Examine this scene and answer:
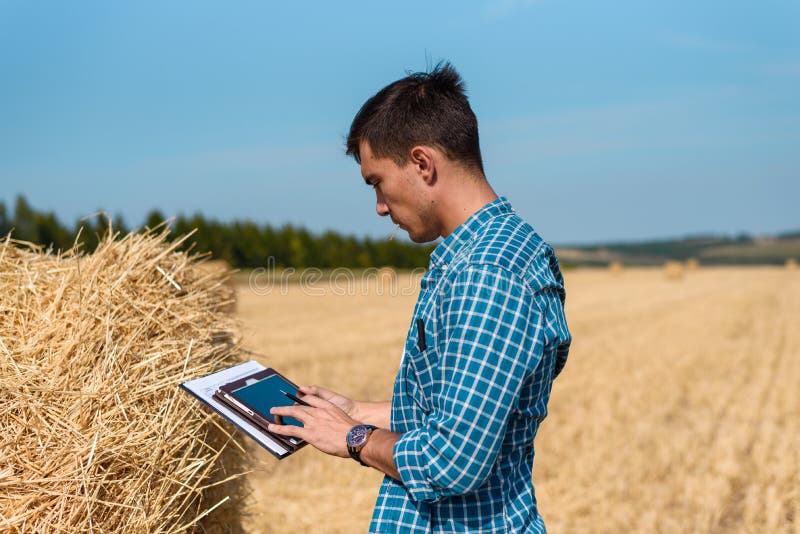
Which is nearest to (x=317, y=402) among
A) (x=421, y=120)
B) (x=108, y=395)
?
(x=421, y=120)

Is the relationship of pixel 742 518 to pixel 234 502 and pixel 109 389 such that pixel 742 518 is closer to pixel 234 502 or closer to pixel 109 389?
pixel 234 502

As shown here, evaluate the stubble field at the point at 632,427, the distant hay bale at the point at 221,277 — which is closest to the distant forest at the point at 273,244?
the stubble field at the point at 632,427

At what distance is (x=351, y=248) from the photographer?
167ft

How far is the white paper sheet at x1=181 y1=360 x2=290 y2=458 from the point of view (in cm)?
228

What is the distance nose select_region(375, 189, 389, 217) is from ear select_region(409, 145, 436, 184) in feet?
0.60

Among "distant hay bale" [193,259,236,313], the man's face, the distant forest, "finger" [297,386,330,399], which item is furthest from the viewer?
the distant forest

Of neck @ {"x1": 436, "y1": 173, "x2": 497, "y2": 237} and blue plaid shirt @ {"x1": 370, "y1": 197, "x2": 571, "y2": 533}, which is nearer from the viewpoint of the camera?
blue plaid shirt @ {"x1": 370, "y1": 197, "x2": 571, "y2": 533}

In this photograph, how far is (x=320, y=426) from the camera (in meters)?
2.21

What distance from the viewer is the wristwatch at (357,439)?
2074mm

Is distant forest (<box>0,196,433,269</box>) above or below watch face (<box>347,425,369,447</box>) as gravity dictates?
below

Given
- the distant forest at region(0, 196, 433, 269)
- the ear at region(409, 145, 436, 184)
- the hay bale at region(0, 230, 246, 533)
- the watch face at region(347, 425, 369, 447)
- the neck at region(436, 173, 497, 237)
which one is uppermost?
the ear at region(409, 145, 436, 184)

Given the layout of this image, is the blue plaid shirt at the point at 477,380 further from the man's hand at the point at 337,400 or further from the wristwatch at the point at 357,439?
the man's hand at the point at 337,400

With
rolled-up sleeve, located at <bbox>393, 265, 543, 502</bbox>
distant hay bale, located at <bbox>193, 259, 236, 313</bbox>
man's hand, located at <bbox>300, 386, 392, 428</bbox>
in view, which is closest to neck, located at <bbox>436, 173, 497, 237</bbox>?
rolled-up sleeve, located at <bbox>393, 265, 543, 502</bbox>

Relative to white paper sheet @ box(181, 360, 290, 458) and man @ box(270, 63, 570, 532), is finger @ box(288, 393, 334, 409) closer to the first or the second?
man @ box(270, 63, 570, 532)
